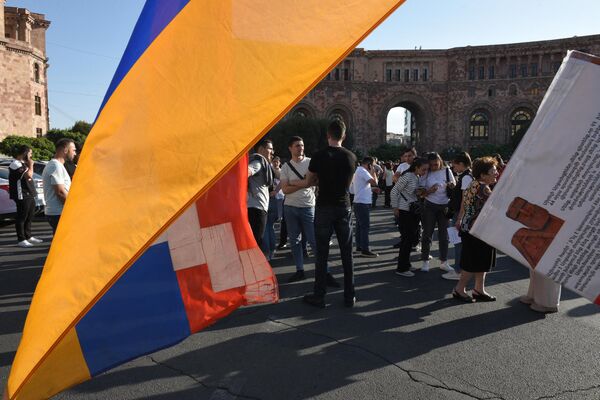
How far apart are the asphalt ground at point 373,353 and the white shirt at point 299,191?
1.14 meters

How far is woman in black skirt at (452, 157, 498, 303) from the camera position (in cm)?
509

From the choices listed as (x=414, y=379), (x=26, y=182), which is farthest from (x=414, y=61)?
(x=414, y=379)

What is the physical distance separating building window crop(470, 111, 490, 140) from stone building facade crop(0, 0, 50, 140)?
44458 mm

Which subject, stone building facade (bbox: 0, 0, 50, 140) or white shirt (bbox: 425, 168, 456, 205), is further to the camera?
stone building facade (bbox: 0, 0, 50, 140)

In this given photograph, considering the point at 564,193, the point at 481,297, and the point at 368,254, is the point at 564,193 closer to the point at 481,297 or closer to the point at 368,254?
the point at 481,297

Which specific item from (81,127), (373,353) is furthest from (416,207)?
(81,127)

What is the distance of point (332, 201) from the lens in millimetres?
4867

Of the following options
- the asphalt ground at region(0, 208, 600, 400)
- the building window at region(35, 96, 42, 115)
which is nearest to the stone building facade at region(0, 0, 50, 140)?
the building window at region(35, 96, 42, 115)

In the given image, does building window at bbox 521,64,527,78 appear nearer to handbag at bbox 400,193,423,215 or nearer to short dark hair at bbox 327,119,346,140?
handbag at bbox 400,193,423,215

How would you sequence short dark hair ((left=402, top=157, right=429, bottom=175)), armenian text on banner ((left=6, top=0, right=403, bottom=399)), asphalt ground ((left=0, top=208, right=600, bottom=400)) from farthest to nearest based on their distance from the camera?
short dark hair ((left=402, top=157, right=429, bottom=175))
asphalt ground ((left=0, top=208, right=600, bottom=400))
armenian text on banner ((left=6, top=0, right=403, bottom=399))

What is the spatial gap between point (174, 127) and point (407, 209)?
5.51 metres

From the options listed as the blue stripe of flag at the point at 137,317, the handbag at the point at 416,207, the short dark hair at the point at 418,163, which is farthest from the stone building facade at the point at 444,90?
the blue stripe of flag at the point at 137,317

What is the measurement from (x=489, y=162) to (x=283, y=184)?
8.10ft

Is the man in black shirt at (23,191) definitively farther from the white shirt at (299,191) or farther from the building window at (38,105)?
the building window at (38,105)
